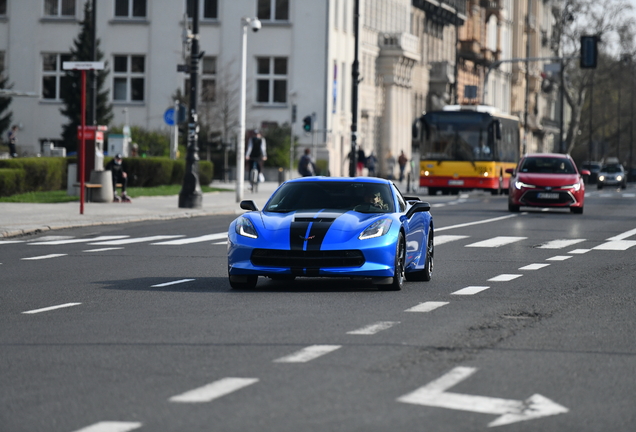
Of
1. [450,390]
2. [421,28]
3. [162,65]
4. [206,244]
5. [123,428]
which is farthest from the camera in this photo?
[421,28]

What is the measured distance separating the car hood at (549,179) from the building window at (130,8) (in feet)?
128

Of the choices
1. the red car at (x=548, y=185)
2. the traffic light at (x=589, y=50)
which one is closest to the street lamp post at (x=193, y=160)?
the red car at (x=548, y=185)

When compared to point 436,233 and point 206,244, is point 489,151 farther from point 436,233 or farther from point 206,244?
point 206,244

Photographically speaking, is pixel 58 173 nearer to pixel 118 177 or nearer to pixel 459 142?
pixel 118 177

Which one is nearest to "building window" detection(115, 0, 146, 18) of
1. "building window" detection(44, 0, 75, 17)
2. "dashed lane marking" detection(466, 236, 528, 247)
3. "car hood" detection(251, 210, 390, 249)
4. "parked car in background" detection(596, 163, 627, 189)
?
"building window" detection(44, 0, 75, 17)

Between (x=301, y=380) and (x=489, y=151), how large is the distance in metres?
44.7

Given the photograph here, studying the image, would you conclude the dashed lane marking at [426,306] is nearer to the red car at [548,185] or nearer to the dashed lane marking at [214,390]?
the dashed lane marking at [214,390]

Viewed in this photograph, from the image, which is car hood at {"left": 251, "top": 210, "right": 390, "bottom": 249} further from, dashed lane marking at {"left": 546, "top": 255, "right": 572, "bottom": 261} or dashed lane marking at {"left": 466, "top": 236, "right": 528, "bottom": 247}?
dashed lane marking at {"left": 466, "top": 236, "right": 528, "bottom": 247}

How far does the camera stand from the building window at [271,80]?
7019cm

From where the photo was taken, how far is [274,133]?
217ft

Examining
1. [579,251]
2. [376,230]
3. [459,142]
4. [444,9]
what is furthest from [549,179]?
[444,9]

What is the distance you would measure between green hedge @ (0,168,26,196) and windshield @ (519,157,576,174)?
12681 mm

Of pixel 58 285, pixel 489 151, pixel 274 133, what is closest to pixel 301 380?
pixel 58 285

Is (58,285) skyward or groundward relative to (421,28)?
groundward
